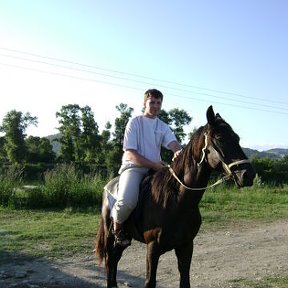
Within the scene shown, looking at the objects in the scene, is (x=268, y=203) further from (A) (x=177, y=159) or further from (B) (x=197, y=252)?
(A) (x=177, y=159)

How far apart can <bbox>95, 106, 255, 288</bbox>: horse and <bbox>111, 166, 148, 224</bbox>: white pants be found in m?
0.08

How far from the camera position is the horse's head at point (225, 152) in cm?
400

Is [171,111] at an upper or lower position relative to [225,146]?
upper

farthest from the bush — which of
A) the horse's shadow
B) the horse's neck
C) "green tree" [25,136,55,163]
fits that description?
"green tree" [25,136,55,163]

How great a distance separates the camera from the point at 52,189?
47.7 ft

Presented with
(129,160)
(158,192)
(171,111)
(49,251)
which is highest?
(171,111)

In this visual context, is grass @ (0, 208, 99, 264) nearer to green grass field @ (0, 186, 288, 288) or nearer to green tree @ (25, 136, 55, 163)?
green grass field @ (0, 186, 288, 288)

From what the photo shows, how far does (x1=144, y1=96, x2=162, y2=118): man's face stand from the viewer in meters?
5.25

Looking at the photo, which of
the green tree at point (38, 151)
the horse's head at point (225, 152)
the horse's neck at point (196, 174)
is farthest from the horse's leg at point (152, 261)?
the green tree at point (38, 151)

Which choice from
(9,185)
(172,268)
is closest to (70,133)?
(9,185)

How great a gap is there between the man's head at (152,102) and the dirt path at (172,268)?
103 inches

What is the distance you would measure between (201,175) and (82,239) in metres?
5.39

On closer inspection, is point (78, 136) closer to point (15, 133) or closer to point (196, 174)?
point (15, 133)

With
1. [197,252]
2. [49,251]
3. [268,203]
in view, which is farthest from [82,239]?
[268,203]
